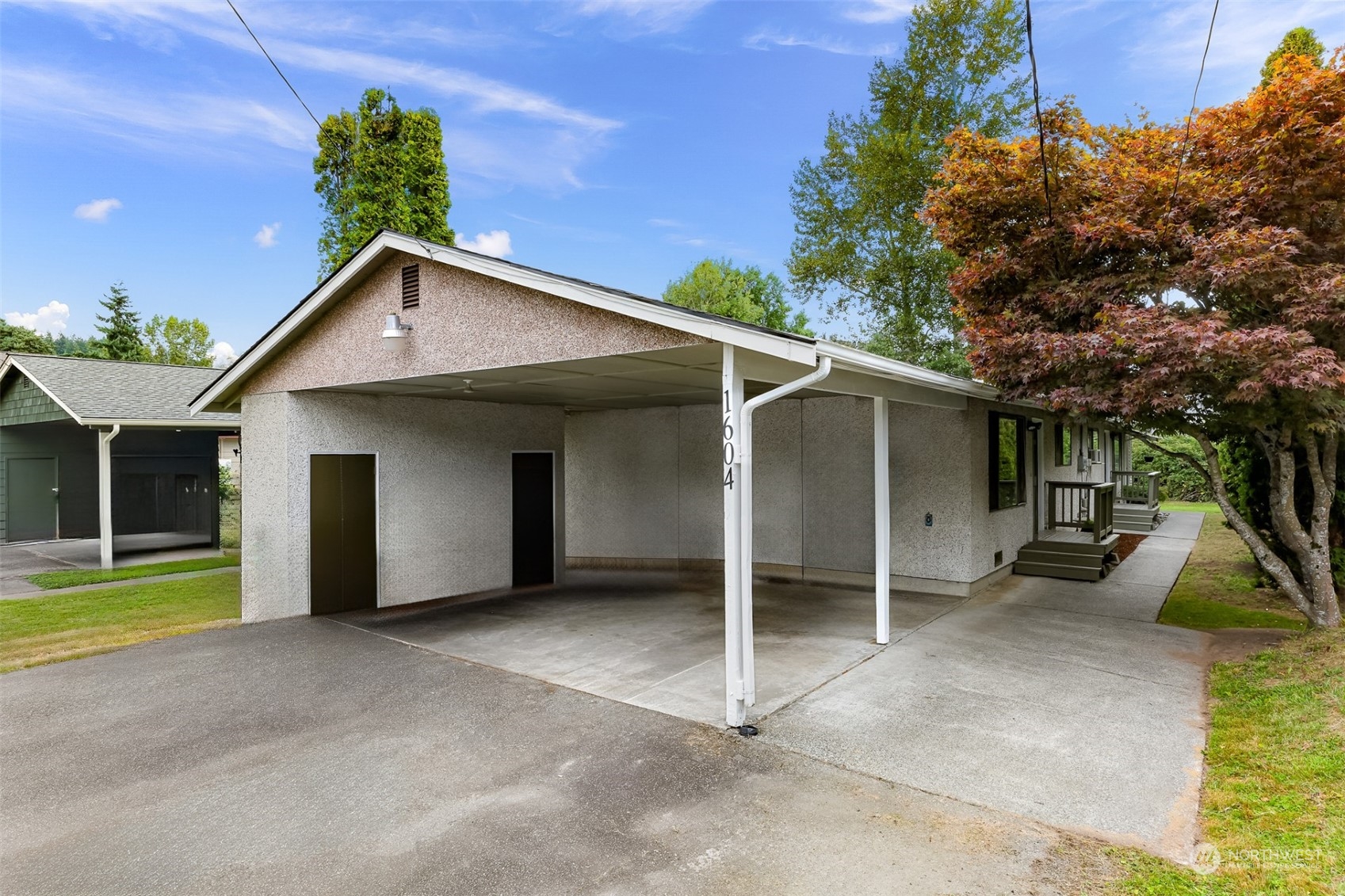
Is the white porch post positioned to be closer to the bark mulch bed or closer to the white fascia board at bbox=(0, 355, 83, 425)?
the bark mulch bed

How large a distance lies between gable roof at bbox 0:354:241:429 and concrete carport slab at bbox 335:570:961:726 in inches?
262

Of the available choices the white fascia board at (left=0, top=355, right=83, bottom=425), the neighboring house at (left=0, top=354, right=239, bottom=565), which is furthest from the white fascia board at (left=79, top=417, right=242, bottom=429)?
the neighboring house at (left=0, top=354, right=239, bottom=565)

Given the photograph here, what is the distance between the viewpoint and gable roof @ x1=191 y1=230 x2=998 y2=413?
4.74m

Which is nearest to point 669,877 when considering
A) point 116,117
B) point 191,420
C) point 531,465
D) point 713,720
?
point 713,720

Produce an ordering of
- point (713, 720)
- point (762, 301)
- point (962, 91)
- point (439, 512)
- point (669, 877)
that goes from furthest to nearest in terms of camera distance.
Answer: point (762, 301)
point (962, 91)
point (439, 512)
point (713, 720)
point (669, 877)

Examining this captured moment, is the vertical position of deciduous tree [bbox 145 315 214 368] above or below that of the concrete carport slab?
above

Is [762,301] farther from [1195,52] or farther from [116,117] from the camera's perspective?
[1195,52]

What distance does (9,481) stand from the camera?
1611 centimetres

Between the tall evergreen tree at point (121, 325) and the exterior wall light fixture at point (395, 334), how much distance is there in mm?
36837

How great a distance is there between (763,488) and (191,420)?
10385mm

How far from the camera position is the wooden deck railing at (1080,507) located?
10977 mm

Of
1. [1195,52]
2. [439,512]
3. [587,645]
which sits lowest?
[587,645]

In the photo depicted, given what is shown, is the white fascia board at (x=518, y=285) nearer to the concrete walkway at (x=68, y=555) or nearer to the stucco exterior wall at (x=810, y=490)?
the stucco exterior wall at (x=810, y=490)

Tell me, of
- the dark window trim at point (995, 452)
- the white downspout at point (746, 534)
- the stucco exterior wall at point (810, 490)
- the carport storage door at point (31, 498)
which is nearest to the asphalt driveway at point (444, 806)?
the white downspout at point (746, 534)
